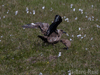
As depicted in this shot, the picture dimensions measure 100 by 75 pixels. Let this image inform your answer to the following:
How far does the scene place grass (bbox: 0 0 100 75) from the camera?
5.41 metres

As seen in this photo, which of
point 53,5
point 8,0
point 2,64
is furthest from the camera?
point 8,0

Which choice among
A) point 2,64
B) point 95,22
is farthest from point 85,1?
Answer: point 2,64

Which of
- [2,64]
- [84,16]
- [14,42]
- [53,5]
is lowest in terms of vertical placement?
[2,64]

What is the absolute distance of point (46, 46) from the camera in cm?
624

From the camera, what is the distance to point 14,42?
21.4ft

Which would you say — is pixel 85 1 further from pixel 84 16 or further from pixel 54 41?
pixel 54 41

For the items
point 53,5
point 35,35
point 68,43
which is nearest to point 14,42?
point 35,35

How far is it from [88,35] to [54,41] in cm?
191

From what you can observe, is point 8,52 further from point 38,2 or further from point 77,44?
point 38,2

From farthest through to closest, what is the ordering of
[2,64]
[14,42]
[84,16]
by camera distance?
[84,16]
[14,42]
[2,64]

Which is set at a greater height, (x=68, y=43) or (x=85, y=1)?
(x=85, y=1)

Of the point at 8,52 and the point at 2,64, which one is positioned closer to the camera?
the point at 2,64

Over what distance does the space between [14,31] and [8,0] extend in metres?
3.63

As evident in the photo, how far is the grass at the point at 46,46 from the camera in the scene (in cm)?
541
